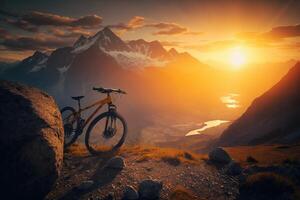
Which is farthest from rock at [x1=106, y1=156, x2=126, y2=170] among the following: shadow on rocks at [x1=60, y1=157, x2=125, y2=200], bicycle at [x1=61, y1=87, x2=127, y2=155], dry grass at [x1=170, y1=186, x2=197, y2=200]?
dry grass at [x1=170, y1=186, x2=197, y2=200]

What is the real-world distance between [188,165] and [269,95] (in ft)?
518

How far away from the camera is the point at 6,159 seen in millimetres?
9656

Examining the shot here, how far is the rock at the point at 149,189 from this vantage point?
1045 cm

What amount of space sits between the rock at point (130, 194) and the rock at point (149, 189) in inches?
11.4

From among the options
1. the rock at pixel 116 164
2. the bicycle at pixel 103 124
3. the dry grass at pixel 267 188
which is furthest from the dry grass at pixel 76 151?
the dry grass at pixel 267 188

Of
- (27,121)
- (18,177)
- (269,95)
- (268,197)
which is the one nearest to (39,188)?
(18,177)

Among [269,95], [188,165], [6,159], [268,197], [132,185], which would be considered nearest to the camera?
[6,159]

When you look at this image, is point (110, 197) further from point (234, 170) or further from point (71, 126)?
point (234, 170)

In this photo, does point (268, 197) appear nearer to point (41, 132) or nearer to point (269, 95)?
point (41, 132)

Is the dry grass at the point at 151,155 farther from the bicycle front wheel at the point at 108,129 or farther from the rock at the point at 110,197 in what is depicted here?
the rock at the point at 110,197

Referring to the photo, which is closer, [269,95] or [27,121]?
[27,121]

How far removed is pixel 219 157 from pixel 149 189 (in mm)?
6313

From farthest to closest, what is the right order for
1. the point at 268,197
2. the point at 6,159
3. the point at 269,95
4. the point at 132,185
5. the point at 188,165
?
the point at 269,95
the point at 188,165
the point at 132,185
the point at 268,197
the point at 6,159

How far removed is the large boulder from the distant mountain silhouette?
111 meters
